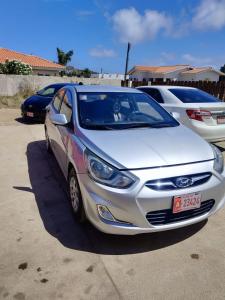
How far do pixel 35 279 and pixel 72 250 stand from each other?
1.65 feet

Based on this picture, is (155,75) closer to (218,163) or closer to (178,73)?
(178,73)

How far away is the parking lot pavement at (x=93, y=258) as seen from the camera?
2432mm

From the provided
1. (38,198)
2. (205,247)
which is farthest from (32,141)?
(205,247)

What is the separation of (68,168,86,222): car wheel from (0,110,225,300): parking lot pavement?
170 millimetres

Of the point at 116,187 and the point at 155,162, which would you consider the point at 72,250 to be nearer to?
the point at 116,187

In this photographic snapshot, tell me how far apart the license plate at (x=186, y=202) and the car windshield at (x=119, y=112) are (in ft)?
4.22

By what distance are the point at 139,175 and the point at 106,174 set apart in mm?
320

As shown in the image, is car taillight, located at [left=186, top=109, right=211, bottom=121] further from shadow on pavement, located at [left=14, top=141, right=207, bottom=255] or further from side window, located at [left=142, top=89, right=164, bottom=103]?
shadow on pavement, located at [left=14, top=141, right=207, bottom=255]

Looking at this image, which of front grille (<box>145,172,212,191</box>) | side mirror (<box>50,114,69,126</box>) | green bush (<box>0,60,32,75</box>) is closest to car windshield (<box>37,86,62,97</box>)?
side mirror (<box>50,114,69,126</box>)

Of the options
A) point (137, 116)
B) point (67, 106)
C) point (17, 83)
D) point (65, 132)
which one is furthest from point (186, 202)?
point (17, 83)

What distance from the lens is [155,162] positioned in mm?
2797

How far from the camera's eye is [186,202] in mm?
2771

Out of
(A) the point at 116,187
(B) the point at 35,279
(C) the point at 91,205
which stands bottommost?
(B) the point at 35,279

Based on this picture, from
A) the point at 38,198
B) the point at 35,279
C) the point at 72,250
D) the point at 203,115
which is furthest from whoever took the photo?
the point at 203,115
